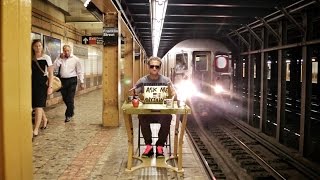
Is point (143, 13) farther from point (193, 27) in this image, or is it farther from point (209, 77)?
point (209, 77)

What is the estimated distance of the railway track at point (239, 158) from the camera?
6.61 m

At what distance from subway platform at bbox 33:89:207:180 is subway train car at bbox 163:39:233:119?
563 centimetres

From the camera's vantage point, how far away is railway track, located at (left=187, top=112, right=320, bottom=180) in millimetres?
6609

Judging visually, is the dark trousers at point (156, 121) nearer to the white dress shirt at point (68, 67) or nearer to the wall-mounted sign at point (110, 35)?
the wall-mounted sign at point (110, 35)

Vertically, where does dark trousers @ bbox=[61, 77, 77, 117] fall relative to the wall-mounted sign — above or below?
below

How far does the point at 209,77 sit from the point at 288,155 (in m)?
6.03

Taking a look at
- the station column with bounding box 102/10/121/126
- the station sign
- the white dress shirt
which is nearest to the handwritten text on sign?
the station column with bounding box 102/10/121/126

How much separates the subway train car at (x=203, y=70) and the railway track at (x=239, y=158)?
1999 mm

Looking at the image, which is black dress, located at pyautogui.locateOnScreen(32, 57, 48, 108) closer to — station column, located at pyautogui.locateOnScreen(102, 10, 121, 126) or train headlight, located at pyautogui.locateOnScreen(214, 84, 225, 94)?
station column, located at pyautogui.locateOnScreen(102, 10, 121, 126)

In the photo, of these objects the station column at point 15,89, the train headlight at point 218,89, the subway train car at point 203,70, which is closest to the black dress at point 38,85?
the station column at point 15,89

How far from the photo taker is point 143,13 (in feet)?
34.0

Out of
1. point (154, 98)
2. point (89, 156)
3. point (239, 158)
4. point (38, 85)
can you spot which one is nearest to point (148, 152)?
point (154, 98)

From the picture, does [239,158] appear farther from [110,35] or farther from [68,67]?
[68,67]

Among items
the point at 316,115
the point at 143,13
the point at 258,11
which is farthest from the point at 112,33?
the point at 316,115
